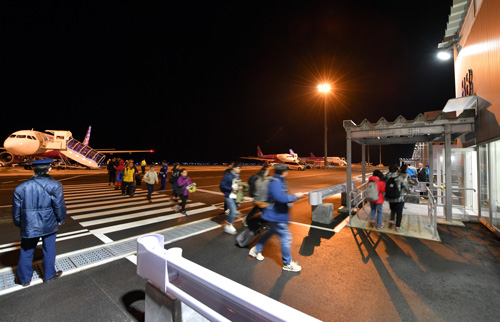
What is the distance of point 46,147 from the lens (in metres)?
25.2

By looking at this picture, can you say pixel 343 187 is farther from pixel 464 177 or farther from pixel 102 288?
pixel 102 288

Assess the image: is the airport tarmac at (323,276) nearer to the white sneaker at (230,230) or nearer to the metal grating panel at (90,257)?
the white sneaker at (230,230)

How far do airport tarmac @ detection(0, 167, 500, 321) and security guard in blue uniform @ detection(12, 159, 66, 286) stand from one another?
0.28 m

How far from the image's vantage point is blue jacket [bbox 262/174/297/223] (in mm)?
3559

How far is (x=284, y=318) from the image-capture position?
3.53 feet

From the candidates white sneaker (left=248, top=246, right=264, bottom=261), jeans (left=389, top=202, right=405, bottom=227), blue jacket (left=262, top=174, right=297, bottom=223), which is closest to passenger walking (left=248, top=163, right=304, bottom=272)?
blue jacket (left=262, top=174, right=297, bottom=223)

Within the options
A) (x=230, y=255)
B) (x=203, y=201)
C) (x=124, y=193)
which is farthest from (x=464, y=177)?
(x=124, y=193)

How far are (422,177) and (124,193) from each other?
49.0ft

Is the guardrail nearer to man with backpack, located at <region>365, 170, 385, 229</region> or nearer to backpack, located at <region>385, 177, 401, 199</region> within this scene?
man with backpack, located at <region>365, 170, 385, 229</region>

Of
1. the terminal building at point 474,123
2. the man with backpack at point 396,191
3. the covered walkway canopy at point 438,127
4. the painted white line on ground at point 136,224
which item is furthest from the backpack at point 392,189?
the painted white line on ground at point 136,224

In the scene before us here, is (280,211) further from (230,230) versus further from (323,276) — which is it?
(230,230)

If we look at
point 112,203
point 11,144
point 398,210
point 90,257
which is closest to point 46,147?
point 11,144

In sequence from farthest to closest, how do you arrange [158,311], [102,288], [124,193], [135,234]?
1. [124,193]
2. [135,234]
3. [102,288]
4. [158,311]

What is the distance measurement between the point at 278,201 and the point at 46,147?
106ft
